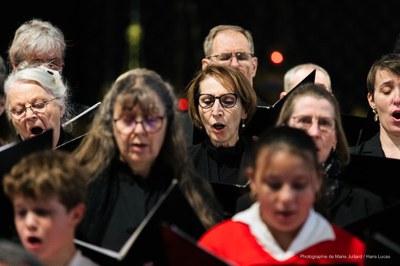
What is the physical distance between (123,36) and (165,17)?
0.30 meters

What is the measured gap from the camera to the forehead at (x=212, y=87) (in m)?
5.03

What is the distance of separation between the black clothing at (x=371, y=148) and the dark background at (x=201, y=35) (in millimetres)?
1858

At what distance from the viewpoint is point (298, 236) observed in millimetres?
3785

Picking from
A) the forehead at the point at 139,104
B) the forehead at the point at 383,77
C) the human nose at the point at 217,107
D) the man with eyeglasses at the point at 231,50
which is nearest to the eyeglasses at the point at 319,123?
the forehead at the point at 139,104

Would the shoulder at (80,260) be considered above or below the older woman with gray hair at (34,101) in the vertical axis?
below

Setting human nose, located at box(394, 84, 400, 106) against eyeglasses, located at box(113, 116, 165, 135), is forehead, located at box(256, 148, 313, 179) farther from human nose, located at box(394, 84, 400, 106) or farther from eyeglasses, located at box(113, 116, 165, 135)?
human nose, located at box(394, 84, 400, 106)

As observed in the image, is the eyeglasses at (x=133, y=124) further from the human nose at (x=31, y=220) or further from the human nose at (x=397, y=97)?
the human nose at (x=397, y=97)

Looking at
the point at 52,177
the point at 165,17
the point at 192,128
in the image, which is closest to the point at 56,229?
the point at 52,177

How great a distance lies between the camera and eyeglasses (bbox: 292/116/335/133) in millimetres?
4371

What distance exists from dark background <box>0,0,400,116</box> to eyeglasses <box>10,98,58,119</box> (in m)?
2.09

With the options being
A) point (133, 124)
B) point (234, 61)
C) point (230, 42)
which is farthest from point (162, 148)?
point (230, 42)

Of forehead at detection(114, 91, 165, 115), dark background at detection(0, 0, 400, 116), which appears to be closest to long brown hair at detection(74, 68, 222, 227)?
forehead at detection(114, 91, 165, 115)

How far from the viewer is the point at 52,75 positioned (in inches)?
199

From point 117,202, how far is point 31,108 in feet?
2.92
